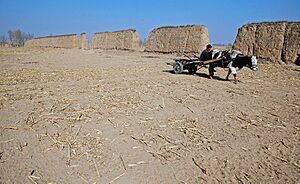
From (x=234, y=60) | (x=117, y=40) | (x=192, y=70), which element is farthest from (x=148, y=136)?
(x=117, y=40)

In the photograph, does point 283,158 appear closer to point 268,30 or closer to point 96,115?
point 96,115

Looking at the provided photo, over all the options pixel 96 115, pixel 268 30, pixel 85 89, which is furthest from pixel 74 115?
pixel 268 30

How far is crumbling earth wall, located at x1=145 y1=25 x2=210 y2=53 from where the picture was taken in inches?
1019

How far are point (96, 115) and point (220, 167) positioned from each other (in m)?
2.99

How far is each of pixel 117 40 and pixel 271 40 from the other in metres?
28.2

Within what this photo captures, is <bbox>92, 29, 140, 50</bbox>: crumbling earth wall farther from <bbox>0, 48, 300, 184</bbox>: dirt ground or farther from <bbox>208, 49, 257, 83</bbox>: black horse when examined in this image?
<bbox>0, 48, 300, 184</bbox>: dirt ground

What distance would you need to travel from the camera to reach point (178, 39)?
28547 mm

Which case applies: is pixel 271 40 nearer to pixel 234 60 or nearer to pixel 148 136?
pixel 234 60

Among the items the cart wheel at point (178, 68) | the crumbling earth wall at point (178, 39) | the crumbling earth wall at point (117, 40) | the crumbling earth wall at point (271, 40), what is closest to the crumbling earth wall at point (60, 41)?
the crumbling earth wall at point (117, 40)

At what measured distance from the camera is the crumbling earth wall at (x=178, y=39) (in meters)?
25.9

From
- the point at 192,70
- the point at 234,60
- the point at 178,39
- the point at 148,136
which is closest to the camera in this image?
the point at 148,136

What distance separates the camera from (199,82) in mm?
9875

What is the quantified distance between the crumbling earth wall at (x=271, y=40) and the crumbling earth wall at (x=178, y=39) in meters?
5.89

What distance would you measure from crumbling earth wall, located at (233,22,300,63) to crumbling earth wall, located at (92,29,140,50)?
1965 cm
